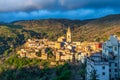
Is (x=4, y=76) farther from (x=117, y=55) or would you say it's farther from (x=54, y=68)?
(x=117, y=55)

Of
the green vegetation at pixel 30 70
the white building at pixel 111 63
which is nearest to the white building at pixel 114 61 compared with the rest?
the white building at pixel 111 63

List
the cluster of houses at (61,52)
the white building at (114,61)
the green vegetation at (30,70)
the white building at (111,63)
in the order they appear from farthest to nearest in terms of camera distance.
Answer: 1. the cluster of houses at (61,52)
2. the green vegetation at (30,70)
3. the white building at (114,61)
4. the white building at (111,63)

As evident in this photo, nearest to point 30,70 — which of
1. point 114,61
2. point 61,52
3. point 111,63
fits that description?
point 61,52

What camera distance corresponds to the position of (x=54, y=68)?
75.5 m

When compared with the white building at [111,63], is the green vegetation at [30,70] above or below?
below

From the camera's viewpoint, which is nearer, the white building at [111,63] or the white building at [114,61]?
the white building at [111,63]

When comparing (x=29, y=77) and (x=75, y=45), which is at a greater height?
(x=75, y=45)

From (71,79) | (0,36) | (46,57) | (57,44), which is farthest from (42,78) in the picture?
(0,36)

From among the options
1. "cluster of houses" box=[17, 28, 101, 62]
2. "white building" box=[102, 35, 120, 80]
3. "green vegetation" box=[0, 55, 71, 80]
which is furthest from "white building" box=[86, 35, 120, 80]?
"cluster of houses" box=[17, 28, 101, 62]

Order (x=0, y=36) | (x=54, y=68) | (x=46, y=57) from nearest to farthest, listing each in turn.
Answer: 1. (x=54, y=68)
2. (x=46, y=57)
3. (x=0, y=36)

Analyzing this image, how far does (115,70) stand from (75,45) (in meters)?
51.9

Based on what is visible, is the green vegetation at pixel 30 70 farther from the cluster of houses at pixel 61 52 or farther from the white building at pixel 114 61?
the white building at pixel 114 61

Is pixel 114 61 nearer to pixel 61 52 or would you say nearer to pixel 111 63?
pixel 111 63

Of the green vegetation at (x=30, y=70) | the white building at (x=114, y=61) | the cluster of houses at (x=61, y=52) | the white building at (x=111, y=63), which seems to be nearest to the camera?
the white building at (x=111, y=63)
